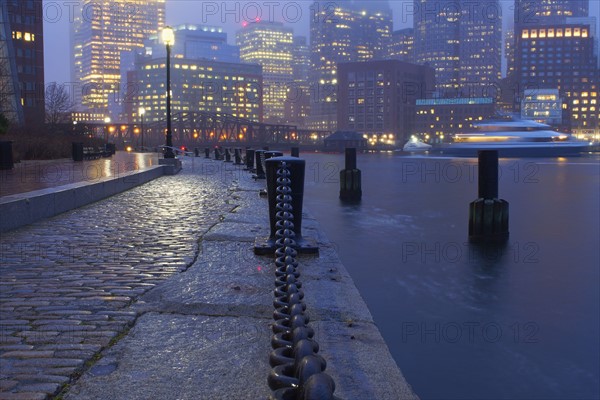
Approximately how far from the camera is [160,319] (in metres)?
4.64

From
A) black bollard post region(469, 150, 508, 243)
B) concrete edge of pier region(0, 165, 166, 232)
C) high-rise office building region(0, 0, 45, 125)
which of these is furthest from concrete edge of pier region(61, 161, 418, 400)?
high-rise office building region(0, 0, 45, 125)

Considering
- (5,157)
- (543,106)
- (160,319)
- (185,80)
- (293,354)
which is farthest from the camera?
(185,80)

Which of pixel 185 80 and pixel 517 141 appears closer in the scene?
pixel 517 141

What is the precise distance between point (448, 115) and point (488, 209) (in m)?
173

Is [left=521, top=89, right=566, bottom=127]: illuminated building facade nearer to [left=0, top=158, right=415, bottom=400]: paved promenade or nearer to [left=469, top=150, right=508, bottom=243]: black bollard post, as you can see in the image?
[left=469, top=150, right=508, bottom=243]: black bollard post

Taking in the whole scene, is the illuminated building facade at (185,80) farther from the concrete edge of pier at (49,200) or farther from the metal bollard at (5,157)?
the concrete edge of pier at (49,200)

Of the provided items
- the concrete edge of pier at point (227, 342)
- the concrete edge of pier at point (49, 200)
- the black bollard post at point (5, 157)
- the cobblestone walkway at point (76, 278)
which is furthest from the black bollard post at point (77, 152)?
the concrete edge of pier at point (227, 342)

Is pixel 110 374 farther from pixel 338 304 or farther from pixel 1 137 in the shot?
pixel 1 137

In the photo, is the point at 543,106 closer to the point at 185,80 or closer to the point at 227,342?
the point at 185,80

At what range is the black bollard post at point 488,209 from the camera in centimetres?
1853

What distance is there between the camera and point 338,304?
4.95 meters

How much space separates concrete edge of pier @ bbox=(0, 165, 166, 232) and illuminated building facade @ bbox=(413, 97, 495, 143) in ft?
542

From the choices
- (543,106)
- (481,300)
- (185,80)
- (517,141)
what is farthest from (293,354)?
(185,80)

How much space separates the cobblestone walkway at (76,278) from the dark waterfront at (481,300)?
3.66 m
